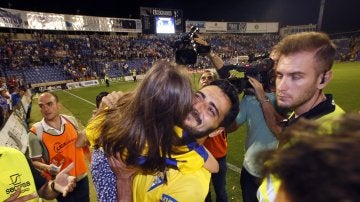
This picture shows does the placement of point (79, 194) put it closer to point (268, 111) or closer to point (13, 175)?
point (13, 175)

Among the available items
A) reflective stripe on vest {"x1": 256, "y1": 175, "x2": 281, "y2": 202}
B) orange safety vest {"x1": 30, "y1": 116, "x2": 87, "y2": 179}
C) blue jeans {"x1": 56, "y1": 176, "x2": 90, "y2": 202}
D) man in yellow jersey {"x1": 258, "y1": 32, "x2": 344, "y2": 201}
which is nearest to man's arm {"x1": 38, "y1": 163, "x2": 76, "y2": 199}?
orange safety vest {"x1": 30, "y1": 116, "x2": 87, "y2": 179}

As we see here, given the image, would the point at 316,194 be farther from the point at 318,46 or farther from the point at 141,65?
the point at 141,65

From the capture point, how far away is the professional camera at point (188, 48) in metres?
3.43

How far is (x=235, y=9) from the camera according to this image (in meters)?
68.1

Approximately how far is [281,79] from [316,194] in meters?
1.88

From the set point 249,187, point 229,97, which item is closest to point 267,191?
point 229,97

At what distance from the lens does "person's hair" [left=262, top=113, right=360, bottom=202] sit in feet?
2.61

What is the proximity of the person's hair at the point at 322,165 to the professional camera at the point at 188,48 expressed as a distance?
2435mm

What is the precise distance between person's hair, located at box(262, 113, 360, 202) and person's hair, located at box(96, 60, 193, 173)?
96 centimetres

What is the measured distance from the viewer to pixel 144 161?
1.82 metres

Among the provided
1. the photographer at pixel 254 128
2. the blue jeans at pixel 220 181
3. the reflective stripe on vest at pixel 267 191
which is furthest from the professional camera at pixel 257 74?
the reflective stripe on vest at pixel 267 191

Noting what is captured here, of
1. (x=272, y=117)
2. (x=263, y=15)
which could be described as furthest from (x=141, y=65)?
(x=263, y=15)

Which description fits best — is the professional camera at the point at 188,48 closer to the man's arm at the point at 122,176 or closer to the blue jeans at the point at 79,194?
the man's arm at the point at 122,176

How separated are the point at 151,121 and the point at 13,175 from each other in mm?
1364
